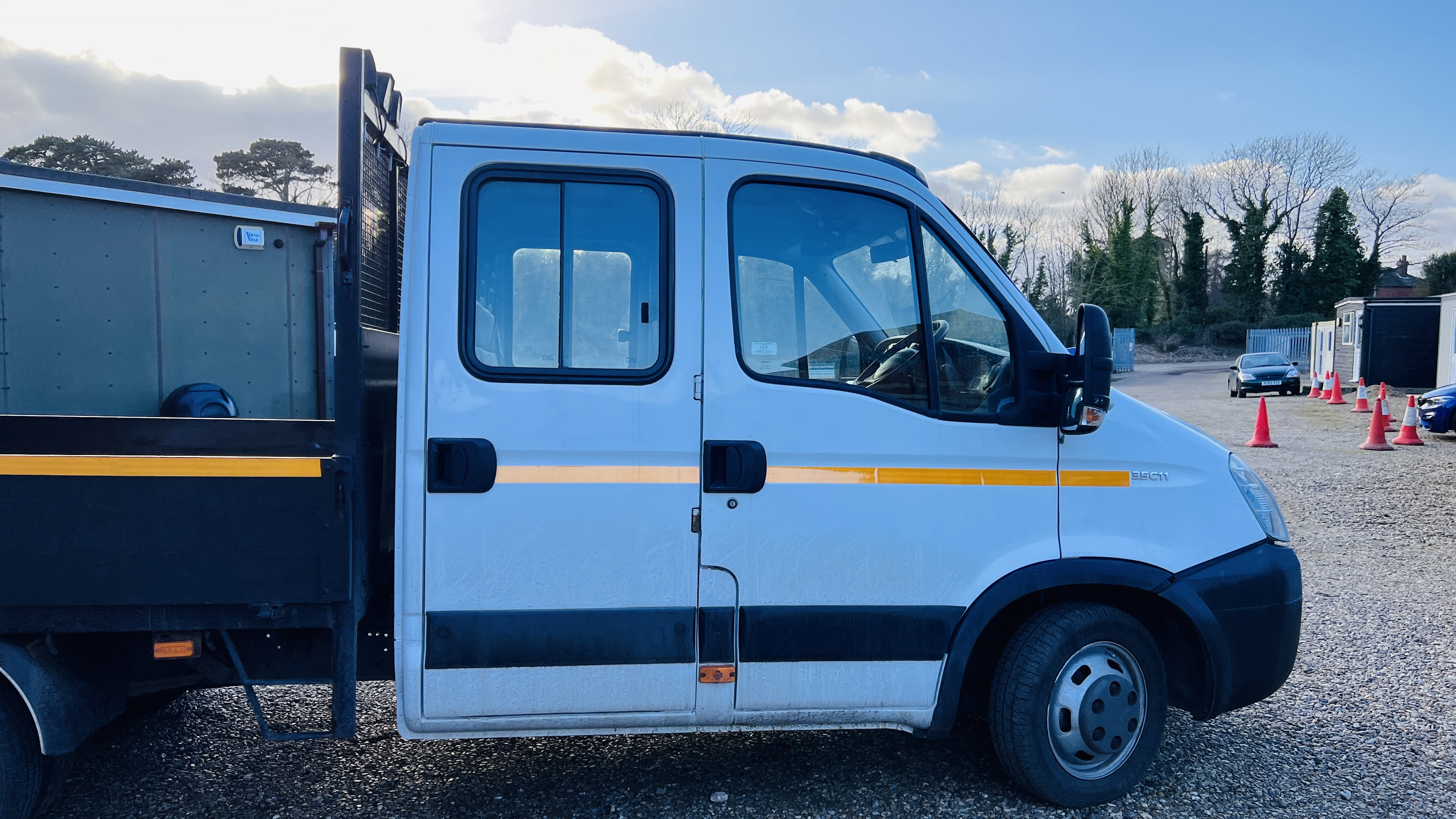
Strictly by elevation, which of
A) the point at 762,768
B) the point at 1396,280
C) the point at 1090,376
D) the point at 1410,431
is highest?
the point at 1396,280

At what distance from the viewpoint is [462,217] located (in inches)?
114

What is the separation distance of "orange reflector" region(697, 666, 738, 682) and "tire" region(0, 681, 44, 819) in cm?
201

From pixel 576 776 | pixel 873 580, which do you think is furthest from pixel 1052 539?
pixel 576 776

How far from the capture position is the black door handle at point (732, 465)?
2945 mm

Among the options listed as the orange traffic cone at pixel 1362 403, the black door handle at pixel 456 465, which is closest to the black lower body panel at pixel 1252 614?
the black door handle at pixel 456 465

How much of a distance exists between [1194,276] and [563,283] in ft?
196

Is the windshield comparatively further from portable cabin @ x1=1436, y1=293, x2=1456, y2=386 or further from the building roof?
the building roof

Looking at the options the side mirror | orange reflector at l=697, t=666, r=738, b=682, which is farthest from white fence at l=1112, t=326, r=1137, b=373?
orange reflector at l=697, t=666, r=738, b=682

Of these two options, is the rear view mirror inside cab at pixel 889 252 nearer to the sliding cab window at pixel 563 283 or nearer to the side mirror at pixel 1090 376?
the side mirror at pixel 1090 376

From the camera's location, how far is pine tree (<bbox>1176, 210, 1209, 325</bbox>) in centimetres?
5475

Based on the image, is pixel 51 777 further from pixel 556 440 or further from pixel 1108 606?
pixel 1108 606

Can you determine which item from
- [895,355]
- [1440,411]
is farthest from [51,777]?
[1440,411]

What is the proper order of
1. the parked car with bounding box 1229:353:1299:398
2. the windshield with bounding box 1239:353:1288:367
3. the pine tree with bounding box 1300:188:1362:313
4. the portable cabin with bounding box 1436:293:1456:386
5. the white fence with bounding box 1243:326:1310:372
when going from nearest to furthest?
the portable cabin with bounding box 1436:293:1456:386
the parked car with bounding box 1229:353:1299:398
the windshield with bounding box 1239:353:1288:367
the white fence with bounding box 1243:326:1310:372
the pine tree with bounding box 1300:188:1362:313

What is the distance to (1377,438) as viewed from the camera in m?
13.6
